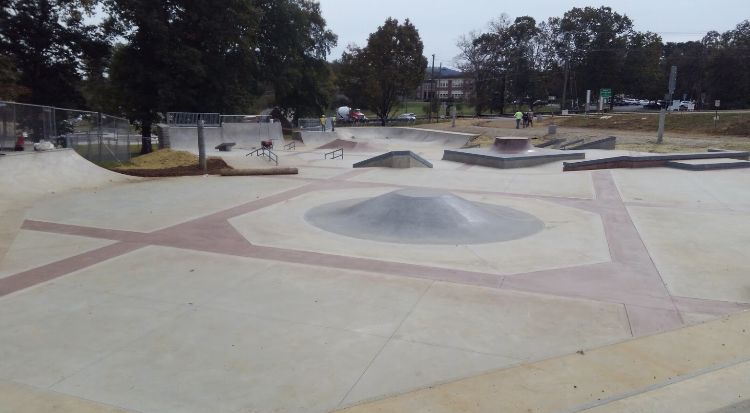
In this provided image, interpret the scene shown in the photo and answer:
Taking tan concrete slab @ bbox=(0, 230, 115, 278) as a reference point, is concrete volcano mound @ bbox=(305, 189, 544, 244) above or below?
above

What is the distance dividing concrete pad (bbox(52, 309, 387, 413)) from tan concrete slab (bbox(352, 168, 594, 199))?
12145 millimetres

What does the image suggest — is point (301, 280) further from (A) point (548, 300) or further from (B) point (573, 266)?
(B) point (573, 266)

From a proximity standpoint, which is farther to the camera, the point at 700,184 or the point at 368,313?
the point at 700,184

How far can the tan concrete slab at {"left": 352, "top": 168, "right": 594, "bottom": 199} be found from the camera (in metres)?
16.9

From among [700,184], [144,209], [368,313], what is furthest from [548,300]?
[700,184]

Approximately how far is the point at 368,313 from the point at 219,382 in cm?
214

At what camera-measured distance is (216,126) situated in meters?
31.6

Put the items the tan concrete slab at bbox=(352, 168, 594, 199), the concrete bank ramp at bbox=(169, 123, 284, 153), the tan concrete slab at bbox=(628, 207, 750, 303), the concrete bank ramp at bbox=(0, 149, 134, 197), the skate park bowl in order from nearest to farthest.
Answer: the tan concrete slab at bbox=(628, 207, 750, 303) < the concrete bank ramp at bbox=(0, 149, 134, 197) < the tan concrete slab at bbox=(352, 168, 594, 199) < the skate park bowl < the concrete bank ramp at bbox=(169, 123, 284, 153)

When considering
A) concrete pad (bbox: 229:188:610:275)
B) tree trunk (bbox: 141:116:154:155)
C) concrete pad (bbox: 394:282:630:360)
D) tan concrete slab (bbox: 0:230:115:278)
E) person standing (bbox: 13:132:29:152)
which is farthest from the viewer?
tree trunk (bbox: 141:116:154:155)

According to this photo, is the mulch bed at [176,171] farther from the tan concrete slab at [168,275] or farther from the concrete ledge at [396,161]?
the tan concrete slab at [168,275]

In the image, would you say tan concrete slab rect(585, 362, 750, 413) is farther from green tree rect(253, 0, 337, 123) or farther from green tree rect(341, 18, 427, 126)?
green tree rect(341, 18, 427, 126)

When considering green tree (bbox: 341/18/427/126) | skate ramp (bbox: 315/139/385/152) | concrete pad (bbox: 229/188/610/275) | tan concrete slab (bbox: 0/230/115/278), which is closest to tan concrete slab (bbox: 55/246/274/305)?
tan concrete slab (bbox: 0/230/115/278)

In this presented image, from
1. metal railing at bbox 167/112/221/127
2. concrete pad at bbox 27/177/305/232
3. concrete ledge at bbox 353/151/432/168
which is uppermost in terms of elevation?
metal railing at bbox 167/112/221/127

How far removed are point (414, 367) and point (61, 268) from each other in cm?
610
